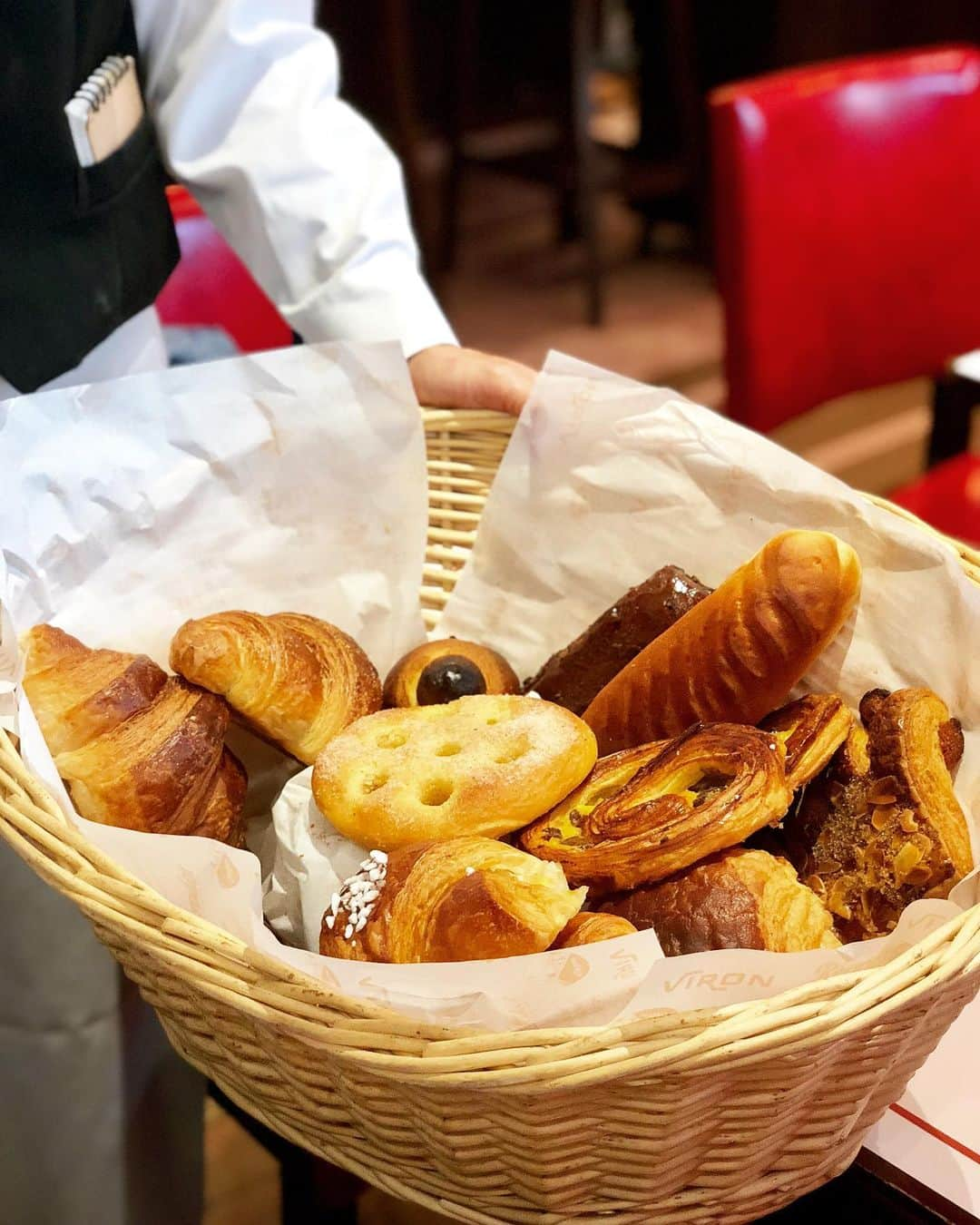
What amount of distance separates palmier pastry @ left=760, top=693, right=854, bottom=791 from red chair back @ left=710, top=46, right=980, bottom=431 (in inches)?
35.7

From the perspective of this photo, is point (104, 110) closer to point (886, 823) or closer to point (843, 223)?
point (886, 823)

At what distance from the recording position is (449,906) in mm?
581

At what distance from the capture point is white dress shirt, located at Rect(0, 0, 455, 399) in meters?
1.03

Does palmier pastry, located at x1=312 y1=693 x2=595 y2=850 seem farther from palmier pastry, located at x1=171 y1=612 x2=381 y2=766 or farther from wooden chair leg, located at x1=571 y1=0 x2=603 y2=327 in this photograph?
wooden chair leg, located at x1=571 y1=0 x2=603 y2=327

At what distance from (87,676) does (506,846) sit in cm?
29

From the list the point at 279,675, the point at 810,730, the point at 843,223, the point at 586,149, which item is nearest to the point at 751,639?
the point at 810,730

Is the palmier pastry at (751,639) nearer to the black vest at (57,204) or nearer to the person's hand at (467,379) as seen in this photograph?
the person's hand at (467,379)

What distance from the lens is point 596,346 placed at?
3490mm

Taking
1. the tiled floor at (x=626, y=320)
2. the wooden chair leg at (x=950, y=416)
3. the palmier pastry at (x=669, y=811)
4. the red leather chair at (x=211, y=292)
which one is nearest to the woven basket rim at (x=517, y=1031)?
the palmier pastry at (x=669, y=811)

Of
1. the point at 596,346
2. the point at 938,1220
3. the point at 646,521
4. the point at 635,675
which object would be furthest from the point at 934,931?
the point at 596,346

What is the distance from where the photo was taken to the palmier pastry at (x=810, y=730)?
2.23ft

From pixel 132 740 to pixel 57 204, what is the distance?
1.42 ft

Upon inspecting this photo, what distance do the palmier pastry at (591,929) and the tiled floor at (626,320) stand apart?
8.34 ft

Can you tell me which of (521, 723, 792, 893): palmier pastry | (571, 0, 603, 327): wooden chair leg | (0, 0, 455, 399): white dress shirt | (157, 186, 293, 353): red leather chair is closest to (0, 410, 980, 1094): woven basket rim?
(521, 723, 792, 893): palmier pastry
